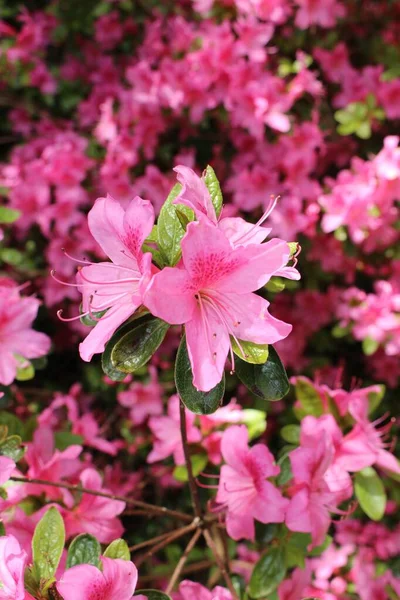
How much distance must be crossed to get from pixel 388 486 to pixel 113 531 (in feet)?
3.19

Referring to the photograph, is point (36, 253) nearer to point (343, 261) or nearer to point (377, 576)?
point (343, 261)

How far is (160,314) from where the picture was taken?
73 centimetres

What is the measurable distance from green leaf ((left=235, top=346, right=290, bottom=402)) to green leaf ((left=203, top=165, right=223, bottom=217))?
21 cm

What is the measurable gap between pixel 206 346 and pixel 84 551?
38 centimetres

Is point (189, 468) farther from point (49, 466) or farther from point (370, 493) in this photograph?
point (370, 493)

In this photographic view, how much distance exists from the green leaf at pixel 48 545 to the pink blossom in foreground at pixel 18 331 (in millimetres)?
397

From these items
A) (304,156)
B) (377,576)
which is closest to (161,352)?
(304,156)

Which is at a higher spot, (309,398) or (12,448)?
(12,448)

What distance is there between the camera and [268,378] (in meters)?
0.84

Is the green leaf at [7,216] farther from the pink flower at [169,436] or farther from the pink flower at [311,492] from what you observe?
the pink flower at [311,492]

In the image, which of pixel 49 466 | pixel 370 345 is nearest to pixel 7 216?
pixel 49 466

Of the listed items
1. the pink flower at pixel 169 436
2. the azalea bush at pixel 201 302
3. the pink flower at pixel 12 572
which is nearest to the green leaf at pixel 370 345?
the azalea bush at pixel 201 302

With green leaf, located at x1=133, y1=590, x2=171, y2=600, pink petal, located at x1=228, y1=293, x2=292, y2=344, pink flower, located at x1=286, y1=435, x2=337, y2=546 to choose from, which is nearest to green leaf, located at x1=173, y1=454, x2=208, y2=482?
pink flower, located at x1=286, y1=435, x2=337, y2=546

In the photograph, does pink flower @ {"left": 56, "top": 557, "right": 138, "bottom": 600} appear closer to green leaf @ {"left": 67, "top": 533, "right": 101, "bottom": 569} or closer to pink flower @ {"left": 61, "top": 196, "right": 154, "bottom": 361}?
green leaf @ {"left": 67, "top": 533, "right": 101, "bottom": 569}
